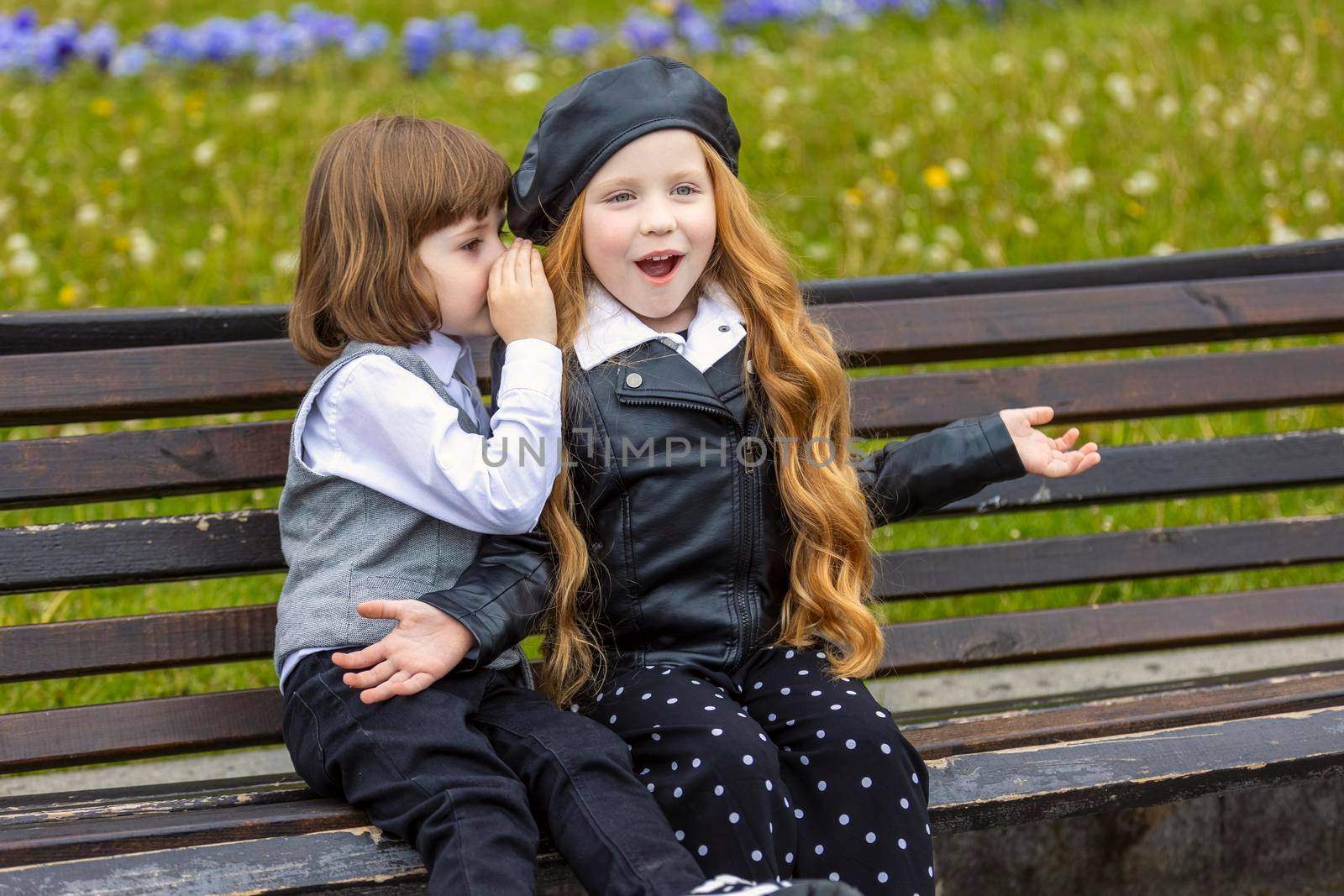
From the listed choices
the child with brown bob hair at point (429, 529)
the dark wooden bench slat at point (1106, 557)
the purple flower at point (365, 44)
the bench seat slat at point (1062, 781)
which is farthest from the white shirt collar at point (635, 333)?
the purple flower at point (365, 44)

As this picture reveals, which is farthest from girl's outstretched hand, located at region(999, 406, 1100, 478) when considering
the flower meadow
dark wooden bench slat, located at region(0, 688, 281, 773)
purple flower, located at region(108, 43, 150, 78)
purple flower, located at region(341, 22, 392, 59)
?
purple flower, located at region(108, 43, 150, 78)

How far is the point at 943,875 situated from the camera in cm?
267

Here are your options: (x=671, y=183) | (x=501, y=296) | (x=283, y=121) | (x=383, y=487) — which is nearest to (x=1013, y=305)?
(x=671, y=183)

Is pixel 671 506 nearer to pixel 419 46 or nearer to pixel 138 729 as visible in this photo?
pixel 138 729

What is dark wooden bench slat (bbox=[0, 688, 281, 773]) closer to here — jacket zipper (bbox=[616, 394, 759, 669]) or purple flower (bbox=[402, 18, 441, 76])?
jacket zipper (bbox=[616, 394, 759, 669])

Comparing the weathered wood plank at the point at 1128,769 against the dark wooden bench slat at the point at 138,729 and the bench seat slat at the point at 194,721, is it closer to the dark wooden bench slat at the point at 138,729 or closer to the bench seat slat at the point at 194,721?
the bench seat slat at the point at 194,721

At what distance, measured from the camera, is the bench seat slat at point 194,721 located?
7.53ft

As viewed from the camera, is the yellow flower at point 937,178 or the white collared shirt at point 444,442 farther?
the yellow flower at point 937,178

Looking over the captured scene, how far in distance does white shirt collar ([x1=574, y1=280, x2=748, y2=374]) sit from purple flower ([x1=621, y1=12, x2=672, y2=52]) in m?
3.89

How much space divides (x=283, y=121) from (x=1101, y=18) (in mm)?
3430

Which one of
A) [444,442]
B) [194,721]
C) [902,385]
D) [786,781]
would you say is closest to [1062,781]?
[786,781]

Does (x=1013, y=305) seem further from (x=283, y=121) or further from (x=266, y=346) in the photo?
(x=283, y=121)

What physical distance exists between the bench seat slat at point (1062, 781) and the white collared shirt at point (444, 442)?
1.49 ft

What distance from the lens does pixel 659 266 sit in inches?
87.0
